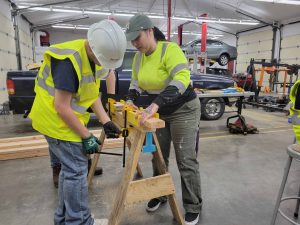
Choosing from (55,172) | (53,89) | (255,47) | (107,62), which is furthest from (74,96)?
(255,47)

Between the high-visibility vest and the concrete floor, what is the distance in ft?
4.05

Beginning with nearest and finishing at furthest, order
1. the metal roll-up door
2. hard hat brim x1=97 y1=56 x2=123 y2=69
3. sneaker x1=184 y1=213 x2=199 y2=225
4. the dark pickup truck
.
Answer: hard hat brim x1=97 y1=56 x2=123 y2=69
sneaker x1=184 y1=213 x2=199 y2=225
the dark pickup truck
the metal roll-up door

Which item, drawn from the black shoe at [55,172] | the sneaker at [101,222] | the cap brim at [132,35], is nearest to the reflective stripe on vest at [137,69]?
the cap brim at [132,35]

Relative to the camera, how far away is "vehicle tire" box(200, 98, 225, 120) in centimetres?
639

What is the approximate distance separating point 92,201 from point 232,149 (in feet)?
8.65

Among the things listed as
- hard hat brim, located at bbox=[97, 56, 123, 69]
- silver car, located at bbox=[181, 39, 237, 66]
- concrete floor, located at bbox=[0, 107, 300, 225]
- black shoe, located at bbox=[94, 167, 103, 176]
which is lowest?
concrete floor, located at bbox=[0, 107, 300, 225]

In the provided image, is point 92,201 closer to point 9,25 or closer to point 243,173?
point 243,173

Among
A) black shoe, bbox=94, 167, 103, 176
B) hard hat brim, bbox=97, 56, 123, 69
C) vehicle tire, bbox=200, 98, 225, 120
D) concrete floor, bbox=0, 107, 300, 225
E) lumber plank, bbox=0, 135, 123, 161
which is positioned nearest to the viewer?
hard hat brim, bbox=97, 56, 123, 69

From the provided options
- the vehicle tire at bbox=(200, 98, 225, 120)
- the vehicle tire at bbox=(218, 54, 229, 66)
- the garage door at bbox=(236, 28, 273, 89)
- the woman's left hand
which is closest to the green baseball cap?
the woman's left hand

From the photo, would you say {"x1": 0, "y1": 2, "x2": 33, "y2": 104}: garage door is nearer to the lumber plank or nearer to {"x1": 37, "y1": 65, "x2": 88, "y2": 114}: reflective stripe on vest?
the lumber plank

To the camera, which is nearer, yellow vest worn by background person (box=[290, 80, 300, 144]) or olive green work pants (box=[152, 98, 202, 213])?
yellow vest worn by background person (box=[290, 80, 300, 144])

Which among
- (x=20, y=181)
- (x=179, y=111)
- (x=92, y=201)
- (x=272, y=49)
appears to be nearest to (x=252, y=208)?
(x=179, y=111)

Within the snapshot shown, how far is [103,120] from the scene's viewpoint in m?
1.94

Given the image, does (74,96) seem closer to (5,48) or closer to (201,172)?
(201,172)
